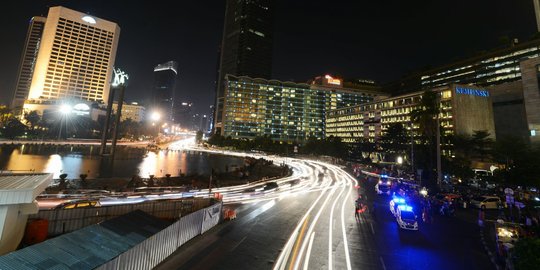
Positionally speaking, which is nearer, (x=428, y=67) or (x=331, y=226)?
(x=331, y=226)

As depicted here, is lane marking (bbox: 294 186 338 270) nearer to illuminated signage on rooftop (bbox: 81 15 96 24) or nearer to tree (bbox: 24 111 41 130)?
tree (bbox: 24 111 41 130)

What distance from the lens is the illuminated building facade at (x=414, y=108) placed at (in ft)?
295

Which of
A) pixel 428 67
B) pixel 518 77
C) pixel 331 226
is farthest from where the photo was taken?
pixel 428 67

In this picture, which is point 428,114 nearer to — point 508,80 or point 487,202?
point 487,202

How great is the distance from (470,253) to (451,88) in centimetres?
9647

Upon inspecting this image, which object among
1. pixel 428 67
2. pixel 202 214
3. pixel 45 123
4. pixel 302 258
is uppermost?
pixel 428 67

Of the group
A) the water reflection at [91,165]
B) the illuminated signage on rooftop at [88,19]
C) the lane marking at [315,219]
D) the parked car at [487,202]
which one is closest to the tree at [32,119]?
the water reflection at [91,165]

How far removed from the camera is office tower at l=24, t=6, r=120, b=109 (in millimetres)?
165875

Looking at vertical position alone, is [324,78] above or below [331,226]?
→ above

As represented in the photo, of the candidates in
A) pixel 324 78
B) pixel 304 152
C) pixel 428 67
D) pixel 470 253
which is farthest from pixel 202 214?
pixel 324 78

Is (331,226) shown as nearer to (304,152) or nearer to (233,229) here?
(233,229)

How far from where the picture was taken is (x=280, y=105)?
182m

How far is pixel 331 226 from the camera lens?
1967 cm

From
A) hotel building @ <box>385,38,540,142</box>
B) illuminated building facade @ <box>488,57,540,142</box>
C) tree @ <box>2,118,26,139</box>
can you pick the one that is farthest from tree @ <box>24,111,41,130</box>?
hotel building @ <box>385,38,540,142</box>
